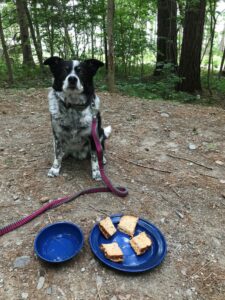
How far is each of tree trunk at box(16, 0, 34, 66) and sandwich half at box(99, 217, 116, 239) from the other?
7.23 metres

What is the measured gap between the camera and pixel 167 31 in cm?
902

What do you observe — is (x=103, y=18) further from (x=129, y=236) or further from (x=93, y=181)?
(x=129, y=236)

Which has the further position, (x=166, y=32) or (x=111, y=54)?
(x=166, y=32)

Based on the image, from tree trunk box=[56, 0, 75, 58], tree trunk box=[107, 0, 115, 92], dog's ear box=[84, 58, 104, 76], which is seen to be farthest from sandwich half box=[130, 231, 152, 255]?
tree trunk box=[56, 0, 75, 58]

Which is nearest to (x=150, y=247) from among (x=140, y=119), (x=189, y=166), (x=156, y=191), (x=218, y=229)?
(x=218, y=229)

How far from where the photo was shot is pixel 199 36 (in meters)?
7.19

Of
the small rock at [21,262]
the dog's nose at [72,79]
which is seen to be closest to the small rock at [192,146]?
the dog's nose at [72,79]

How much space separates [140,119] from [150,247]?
9.67 feet

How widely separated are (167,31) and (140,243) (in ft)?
27.5

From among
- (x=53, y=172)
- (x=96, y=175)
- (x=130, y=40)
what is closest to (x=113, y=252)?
(x=96, y=175)

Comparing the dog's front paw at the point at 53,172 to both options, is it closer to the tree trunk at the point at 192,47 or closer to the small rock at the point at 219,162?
the small rock at the point at 219,162

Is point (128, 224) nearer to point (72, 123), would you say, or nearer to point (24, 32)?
point (72, 123)

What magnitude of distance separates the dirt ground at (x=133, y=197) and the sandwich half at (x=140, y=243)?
0.55 ft

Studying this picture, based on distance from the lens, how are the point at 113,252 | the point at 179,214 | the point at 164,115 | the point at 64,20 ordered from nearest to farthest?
the point at 113,252 < the point at 179,214 < the point at 164,115 < the point at 64,20
